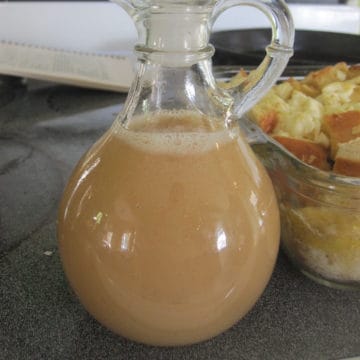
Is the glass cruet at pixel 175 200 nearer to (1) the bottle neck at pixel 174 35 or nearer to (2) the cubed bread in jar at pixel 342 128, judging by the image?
(1) the bottle neck at pixel 174 35

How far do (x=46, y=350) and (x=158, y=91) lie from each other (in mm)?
202

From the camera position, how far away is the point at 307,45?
0.98 metres

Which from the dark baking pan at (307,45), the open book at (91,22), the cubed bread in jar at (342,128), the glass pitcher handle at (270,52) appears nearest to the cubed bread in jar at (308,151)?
the cubed bread in jar at (342,128)

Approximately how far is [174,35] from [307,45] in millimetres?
720

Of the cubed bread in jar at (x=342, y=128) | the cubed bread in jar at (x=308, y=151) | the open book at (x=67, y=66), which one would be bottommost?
the open book at (x=67, y=66)

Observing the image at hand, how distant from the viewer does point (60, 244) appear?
362mm

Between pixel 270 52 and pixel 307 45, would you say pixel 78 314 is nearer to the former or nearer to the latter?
pixel 270 52

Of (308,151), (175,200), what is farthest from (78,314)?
(308,151)

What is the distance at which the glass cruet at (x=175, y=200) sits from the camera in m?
0.32

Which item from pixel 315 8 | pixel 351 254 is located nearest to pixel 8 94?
pixel 351 254

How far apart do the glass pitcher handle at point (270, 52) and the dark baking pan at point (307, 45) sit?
0.54 metres

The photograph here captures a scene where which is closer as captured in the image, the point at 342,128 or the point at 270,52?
the point at 270,52

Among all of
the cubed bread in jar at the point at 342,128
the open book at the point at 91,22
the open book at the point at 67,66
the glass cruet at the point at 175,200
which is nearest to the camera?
the glass cruet at the point at 175,200

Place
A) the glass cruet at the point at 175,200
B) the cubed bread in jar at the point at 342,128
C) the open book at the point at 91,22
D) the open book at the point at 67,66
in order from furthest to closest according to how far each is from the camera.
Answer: the open book at the point at 91,22 < the open book at the point at 67,66 < the cubed bread in jar at the point at 342,128 < the glass cruet at the point at 175,200
